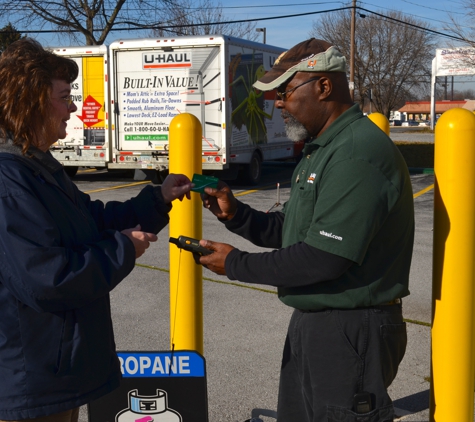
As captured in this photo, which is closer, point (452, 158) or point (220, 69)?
point (452, 158)

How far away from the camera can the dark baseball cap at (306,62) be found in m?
2.53

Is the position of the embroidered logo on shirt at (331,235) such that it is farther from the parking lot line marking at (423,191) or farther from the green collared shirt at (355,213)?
the parking lot line marking at (423,191)

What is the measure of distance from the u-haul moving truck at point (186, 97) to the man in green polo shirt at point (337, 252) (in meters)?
10.7

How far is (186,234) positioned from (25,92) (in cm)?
131

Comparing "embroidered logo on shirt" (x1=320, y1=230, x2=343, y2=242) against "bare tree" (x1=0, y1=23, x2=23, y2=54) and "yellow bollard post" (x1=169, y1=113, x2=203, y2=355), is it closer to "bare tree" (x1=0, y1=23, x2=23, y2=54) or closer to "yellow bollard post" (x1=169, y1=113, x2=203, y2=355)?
"yellow bollard post" (x1=169, y1=113, x2=203, y2=355)

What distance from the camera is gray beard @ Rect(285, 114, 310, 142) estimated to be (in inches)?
104

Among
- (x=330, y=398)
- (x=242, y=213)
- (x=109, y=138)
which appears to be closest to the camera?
(x=330, y=398)

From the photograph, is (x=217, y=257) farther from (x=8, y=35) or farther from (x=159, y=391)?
(x=8, y=35)

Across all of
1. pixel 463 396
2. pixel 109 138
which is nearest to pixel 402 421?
pixel 463 396

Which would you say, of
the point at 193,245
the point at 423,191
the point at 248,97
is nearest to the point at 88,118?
the point at 248,97

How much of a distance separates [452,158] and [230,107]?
11.1m

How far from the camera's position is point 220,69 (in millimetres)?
13172

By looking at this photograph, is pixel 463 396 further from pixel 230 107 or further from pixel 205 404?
pixel 230 107

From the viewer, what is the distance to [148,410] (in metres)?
3.11
